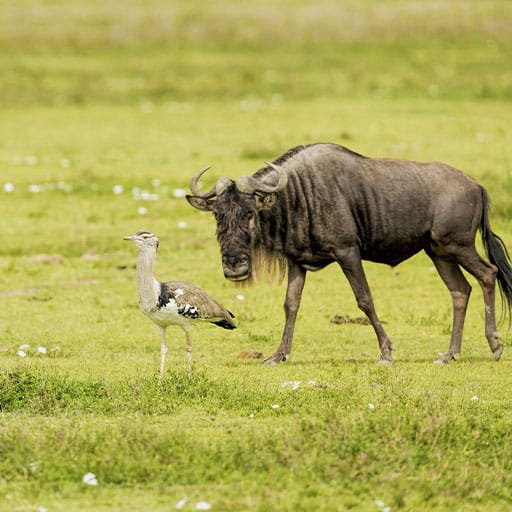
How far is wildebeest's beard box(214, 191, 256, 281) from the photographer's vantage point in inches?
495

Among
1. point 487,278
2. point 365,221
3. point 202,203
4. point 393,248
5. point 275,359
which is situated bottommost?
point 275,359

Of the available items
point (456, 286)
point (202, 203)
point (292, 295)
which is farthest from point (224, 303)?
point (202, 203)

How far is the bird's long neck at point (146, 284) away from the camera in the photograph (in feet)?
37.5

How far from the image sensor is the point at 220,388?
1141cm

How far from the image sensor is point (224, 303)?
1641 centimetres

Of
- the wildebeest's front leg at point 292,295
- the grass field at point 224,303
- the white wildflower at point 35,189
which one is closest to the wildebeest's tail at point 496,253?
the grass field at point 224,303

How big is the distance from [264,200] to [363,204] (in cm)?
124

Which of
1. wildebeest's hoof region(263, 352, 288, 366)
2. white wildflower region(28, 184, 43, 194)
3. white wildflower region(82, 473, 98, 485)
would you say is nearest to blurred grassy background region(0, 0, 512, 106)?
white wildflower region(28, 184, 43, 194)

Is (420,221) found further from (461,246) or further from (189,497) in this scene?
(189,497)

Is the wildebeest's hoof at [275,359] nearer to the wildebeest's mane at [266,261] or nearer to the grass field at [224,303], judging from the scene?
the grass field at [224,303]

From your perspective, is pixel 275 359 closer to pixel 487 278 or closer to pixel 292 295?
pixel 292 295

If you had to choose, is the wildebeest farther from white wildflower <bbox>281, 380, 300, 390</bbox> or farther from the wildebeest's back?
white wildflower <bbox>281, 380, 300, 390</bbox>

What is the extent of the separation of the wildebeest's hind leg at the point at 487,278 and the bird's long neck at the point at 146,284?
3.77 m

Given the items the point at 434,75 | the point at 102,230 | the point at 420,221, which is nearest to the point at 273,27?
the point at 434,75
